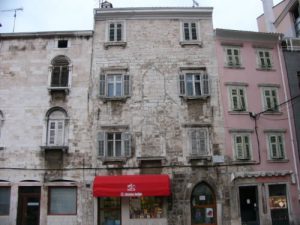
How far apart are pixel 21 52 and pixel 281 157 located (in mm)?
15965

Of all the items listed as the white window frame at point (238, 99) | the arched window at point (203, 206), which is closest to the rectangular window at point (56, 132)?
the arched window at point (203, 206)

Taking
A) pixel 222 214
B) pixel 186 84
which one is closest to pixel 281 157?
pixel 222 214

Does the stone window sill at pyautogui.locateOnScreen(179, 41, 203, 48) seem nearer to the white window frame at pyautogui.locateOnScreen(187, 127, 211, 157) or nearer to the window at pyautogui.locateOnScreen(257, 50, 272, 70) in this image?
the window at pyautogui.locateOnScreen(257, 50, 272, 70)

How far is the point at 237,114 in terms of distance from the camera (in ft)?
64.3

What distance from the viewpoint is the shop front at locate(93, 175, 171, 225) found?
1720cm

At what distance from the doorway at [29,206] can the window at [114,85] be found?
630cm

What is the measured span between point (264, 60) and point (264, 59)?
0.24 feet

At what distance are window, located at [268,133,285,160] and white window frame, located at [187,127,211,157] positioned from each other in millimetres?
3569

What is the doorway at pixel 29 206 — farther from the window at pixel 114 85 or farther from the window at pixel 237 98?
the window at pixel 237 98

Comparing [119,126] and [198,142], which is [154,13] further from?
[198,142]

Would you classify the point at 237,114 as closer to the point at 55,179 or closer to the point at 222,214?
the point at 222,214

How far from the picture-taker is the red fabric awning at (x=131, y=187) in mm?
17156

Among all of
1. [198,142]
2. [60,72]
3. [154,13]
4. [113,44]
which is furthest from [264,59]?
[60,72]

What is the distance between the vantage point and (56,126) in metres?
19.2
